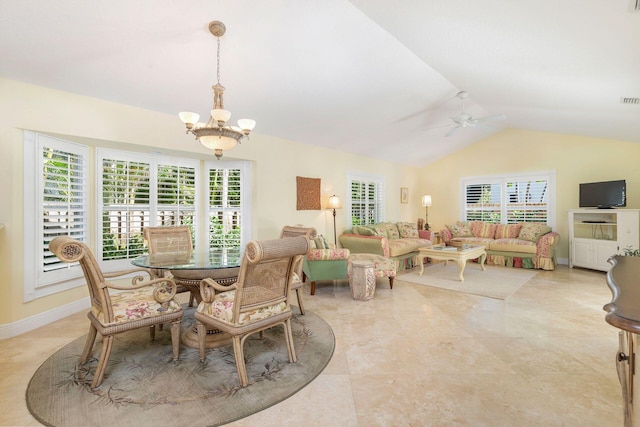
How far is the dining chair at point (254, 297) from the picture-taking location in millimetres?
1965

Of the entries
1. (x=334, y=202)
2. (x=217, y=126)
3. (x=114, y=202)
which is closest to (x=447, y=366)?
(x=217, y=126)

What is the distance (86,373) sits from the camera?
2.17m

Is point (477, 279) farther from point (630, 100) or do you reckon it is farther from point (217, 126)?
point (217, 126)

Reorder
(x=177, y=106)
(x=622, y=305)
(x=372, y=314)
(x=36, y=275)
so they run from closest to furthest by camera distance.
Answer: (x=622, y=305), (x=36, y=275), (x=372, y=314), (x=177, y=106)

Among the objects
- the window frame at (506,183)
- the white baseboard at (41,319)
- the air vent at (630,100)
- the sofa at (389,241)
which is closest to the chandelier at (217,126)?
the white baseboard at (41,319)

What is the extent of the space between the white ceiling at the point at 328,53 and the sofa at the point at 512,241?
2.36 metres

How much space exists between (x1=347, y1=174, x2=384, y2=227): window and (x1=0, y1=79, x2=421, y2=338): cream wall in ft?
4.00

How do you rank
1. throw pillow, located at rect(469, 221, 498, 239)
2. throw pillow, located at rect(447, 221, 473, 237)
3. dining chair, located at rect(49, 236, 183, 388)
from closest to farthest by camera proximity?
1. dining chair, located at rect(49, 236, 183, 388)
2. throw pillow, located at rect(469, 221, 498, 239)
3. throw pillow, located at rect(447, 221, 473, 237)

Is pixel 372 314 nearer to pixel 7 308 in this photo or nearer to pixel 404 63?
pixel 404 63

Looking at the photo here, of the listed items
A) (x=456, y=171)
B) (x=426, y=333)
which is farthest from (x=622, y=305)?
(x=456, y=171)

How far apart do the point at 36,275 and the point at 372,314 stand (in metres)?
3.70

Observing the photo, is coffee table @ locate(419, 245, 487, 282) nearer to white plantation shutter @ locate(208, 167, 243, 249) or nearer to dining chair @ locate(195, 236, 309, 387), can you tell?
white plantation shutter @ locate(208, 167, 243, 249)

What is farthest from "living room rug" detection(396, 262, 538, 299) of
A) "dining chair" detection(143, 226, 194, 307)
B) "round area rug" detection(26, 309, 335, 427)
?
"dining chair" detection(143, 226, 194, 307)

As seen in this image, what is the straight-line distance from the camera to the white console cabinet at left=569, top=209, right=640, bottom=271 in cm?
498
